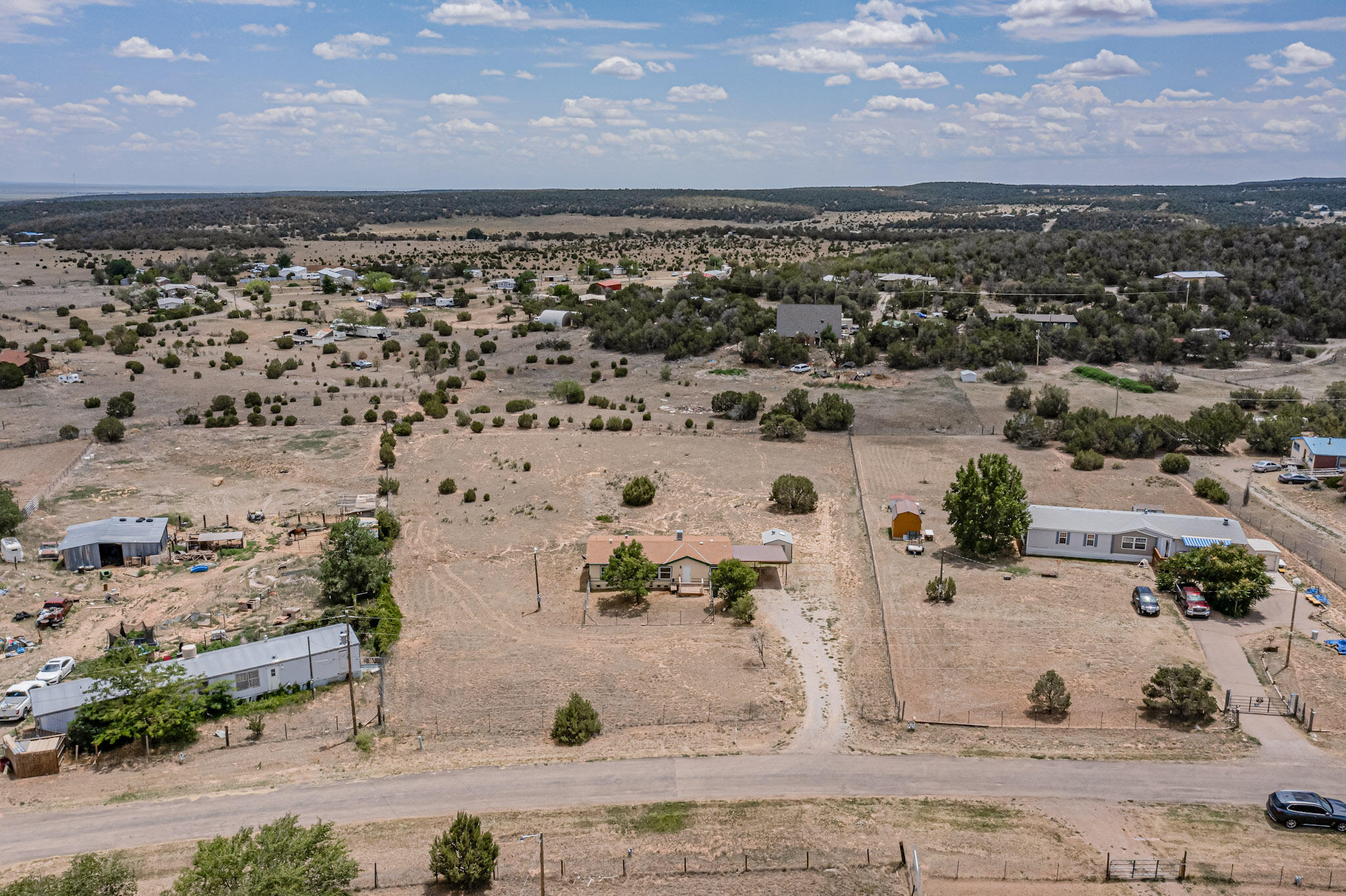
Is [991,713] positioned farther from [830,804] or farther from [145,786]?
[145,786]

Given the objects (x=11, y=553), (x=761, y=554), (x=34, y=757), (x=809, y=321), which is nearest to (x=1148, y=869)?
(x=761, y=554)

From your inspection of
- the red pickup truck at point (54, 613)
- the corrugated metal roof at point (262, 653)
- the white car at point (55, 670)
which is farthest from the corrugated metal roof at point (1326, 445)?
the red pickup truck at point (54, 613)

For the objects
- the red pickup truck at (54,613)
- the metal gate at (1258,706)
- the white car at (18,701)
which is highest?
the red pickup truck at (54,613)

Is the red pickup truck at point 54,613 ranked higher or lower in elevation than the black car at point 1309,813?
higher

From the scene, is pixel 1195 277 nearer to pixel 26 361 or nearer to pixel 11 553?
pixel 11 553

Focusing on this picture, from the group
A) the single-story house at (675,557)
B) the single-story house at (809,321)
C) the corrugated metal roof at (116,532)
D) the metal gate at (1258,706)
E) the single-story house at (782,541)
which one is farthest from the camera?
the single-story house at (809,321)

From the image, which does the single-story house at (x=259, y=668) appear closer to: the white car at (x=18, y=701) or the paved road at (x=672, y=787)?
the white car at (x=18, y=701)
